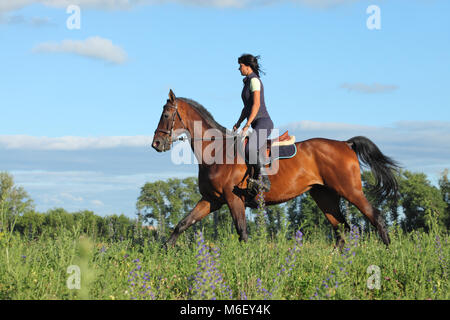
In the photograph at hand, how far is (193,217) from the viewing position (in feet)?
31.1

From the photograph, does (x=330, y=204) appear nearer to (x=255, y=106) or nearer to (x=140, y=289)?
(x=255, y=106)

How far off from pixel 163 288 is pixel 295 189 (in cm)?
487

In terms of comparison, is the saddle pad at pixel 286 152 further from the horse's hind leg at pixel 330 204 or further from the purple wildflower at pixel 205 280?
the purple wildflower at pixel 205 280

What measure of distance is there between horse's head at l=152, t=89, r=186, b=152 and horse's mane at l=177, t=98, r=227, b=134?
12.9 inches

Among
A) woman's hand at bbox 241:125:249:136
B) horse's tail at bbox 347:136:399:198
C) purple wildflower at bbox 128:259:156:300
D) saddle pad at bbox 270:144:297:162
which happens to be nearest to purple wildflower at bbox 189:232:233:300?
purple wildflower at bbox 128:259:156:300

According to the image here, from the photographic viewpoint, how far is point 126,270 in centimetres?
641

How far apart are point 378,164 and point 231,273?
20.7ft

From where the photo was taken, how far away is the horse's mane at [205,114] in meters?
9.82

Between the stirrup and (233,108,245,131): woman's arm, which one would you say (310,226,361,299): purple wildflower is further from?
(233,108,245,131): woman's arm

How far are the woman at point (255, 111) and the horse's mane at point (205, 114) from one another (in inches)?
23.5

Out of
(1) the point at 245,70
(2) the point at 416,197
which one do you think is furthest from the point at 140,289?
(2) the point at 416,197

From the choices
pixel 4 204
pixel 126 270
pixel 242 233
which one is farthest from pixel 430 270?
pixel 4 204

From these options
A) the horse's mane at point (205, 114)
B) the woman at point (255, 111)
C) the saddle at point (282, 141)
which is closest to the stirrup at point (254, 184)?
the woman at point (255, 111)

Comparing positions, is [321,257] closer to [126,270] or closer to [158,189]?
[126,270]
